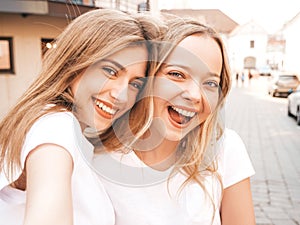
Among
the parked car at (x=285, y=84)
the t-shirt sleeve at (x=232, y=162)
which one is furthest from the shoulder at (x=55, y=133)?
the parked car at (x=285, y=84)

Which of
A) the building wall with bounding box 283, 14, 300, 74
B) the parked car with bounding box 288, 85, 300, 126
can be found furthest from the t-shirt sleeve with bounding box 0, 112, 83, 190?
the building wall with bounding box 283, 14, 300, 74

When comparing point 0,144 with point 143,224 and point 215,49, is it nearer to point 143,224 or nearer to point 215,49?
point 143,224

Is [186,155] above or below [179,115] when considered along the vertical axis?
below

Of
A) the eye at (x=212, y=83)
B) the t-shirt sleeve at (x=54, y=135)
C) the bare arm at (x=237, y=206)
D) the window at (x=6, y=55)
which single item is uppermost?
the window at (x=6, y=55)

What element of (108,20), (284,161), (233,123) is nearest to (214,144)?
(108,20)

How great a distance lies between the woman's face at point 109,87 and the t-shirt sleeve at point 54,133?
113 mm

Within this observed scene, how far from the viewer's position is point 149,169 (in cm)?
125

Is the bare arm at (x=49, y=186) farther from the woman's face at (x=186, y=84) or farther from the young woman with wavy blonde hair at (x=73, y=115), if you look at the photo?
the woman's face at (x=186, y=84)

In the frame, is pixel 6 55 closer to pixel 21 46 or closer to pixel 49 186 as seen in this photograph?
pixel 21 46

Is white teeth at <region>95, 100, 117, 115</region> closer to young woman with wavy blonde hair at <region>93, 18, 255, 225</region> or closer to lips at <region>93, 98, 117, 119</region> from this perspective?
lips at <region>93, 98, 117, 119</region>

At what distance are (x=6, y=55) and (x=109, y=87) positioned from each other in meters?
8.60

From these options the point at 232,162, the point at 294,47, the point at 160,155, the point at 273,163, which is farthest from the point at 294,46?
the point at 160,155

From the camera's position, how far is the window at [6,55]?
870cm

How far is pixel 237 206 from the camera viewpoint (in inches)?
50.8
